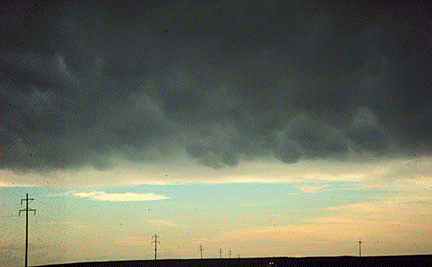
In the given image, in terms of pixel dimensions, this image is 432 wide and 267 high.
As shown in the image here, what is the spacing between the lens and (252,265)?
5969 inches

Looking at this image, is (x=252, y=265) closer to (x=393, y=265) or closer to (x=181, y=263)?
(x=181, y=263)

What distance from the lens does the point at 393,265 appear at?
14100cm

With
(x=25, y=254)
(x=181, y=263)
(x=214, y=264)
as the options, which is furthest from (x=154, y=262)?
(x=25, y=254)

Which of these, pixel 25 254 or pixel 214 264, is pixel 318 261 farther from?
pixel 25 254

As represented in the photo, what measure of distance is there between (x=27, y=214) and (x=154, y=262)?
150ft

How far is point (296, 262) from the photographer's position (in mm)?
153250

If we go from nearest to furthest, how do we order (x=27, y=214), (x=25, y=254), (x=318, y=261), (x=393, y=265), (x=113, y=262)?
(x=25, y=254), (x=27, y=214), (x=113, y=262), (x=393, y=265), (x=318, y=261)

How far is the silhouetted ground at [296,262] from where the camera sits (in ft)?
449

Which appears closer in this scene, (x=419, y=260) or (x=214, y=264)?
(x=419, y=260)

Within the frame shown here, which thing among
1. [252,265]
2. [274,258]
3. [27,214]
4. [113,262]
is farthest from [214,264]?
[27,214]

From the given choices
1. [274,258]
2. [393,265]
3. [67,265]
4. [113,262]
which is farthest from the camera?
[274,258]

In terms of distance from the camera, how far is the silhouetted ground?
449 feet

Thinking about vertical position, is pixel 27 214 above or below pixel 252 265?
above

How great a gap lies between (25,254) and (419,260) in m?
92.0
